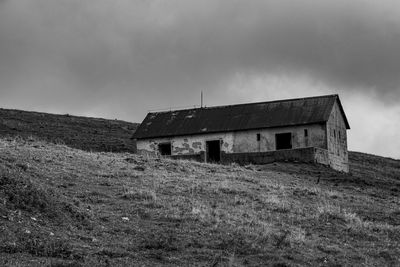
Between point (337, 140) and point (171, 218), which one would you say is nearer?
point (171, 218)

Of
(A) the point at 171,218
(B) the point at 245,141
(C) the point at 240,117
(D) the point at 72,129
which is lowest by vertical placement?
(A) the point at 171,218

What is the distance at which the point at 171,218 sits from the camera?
712 inches

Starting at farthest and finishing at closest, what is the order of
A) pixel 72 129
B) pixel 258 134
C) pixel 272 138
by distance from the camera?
pixel 72 129
pixel 258 134
pixel 272 138

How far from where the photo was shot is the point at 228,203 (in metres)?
22.0

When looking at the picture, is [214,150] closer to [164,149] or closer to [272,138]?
[164,149]

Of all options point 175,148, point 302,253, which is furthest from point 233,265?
point 175,148

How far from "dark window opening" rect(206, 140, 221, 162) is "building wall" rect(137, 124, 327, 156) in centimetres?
35

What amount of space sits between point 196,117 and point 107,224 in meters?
31.8

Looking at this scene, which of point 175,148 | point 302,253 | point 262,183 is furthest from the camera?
point 175,148

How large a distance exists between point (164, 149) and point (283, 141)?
8.98m

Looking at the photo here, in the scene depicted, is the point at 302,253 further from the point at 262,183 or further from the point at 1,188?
the point at 262,183

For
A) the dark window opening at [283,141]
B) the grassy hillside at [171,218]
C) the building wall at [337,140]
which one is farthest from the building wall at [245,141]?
the grassy hillside at [171,218]

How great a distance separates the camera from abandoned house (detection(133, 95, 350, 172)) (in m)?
43.2

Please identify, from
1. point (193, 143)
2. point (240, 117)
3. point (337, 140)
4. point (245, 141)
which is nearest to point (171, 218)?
point (245, 141)
